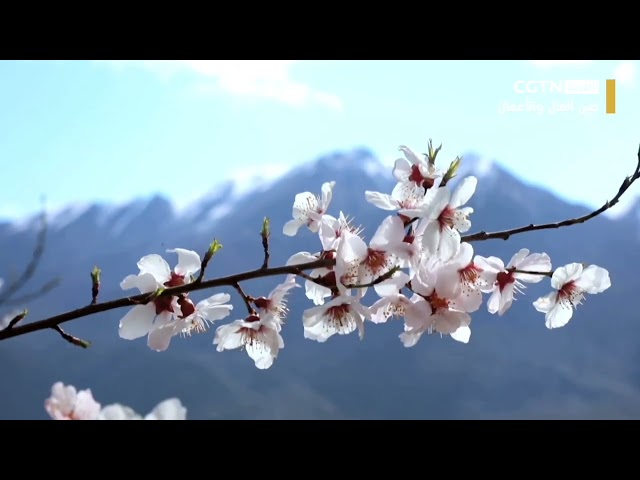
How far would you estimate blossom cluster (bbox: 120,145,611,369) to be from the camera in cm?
59

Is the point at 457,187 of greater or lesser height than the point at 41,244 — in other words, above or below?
below

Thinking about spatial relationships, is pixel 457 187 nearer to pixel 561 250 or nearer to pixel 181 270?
pixel 181 270

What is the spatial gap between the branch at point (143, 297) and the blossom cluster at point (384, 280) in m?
0.01

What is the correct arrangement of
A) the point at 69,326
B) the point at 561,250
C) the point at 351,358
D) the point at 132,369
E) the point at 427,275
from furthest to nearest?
the point at 561,250 < the point at 351,358 < the point at 132,369 < the point at 69,326 < the point at 427,275

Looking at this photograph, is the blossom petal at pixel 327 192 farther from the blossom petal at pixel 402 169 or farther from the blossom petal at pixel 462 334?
the blossom petal at pixel 462 334

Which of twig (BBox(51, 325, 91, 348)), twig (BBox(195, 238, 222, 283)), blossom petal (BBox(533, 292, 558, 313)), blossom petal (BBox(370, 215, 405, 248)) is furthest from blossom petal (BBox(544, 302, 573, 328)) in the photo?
twig (BBox(51, 325, 91, 348))

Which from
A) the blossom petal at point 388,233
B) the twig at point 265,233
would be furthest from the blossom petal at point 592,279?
the twig at point 265,233

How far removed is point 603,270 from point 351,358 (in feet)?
38.4

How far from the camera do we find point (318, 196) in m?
0.72

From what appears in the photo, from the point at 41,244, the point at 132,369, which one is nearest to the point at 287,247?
the point at 132,369

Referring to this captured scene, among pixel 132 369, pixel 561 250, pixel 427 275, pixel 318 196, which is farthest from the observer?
pixel 561 250

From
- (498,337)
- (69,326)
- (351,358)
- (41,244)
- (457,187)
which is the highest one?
(498,337)

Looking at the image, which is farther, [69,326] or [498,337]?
[498,337]

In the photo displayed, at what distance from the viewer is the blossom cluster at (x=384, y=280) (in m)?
0.59
